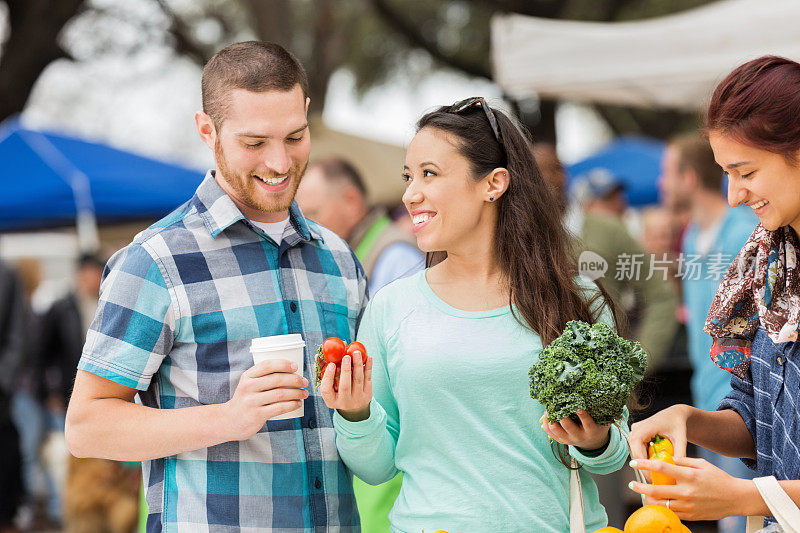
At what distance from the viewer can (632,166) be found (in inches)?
546

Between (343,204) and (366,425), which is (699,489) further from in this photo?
(343,204)

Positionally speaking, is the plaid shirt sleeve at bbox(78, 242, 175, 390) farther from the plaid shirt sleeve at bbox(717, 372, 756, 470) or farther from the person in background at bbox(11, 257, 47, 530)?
the person in background at bbox(11, 257, 47, 530)

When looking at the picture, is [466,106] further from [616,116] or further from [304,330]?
[616,116]

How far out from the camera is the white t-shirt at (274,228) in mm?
2572

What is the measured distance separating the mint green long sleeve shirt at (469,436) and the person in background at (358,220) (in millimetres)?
1650

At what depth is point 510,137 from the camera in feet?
8.38

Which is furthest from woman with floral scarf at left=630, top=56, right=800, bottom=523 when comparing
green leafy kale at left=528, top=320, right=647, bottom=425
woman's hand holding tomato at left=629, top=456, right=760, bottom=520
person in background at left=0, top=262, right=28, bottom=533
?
person in background at left=0, top=262, right=28, bottom=533

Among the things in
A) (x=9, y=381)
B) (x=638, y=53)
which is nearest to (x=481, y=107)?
(x=638, y=53)

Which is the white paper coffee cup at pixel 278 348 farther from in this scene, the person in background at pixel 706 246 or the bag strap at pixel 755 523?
the person in background at pixel 706 246

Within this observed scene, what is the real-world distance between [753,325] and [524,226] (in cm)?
65

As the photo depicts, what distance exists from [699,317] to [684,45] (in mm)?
1453

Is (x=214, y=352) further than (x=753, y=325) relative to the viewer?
Yes

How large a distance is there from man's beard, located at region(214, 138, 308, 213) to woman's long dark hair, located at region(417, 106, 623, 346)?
Result: 417 mm

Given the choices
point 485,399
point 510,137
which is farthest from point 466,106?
point 485,399
